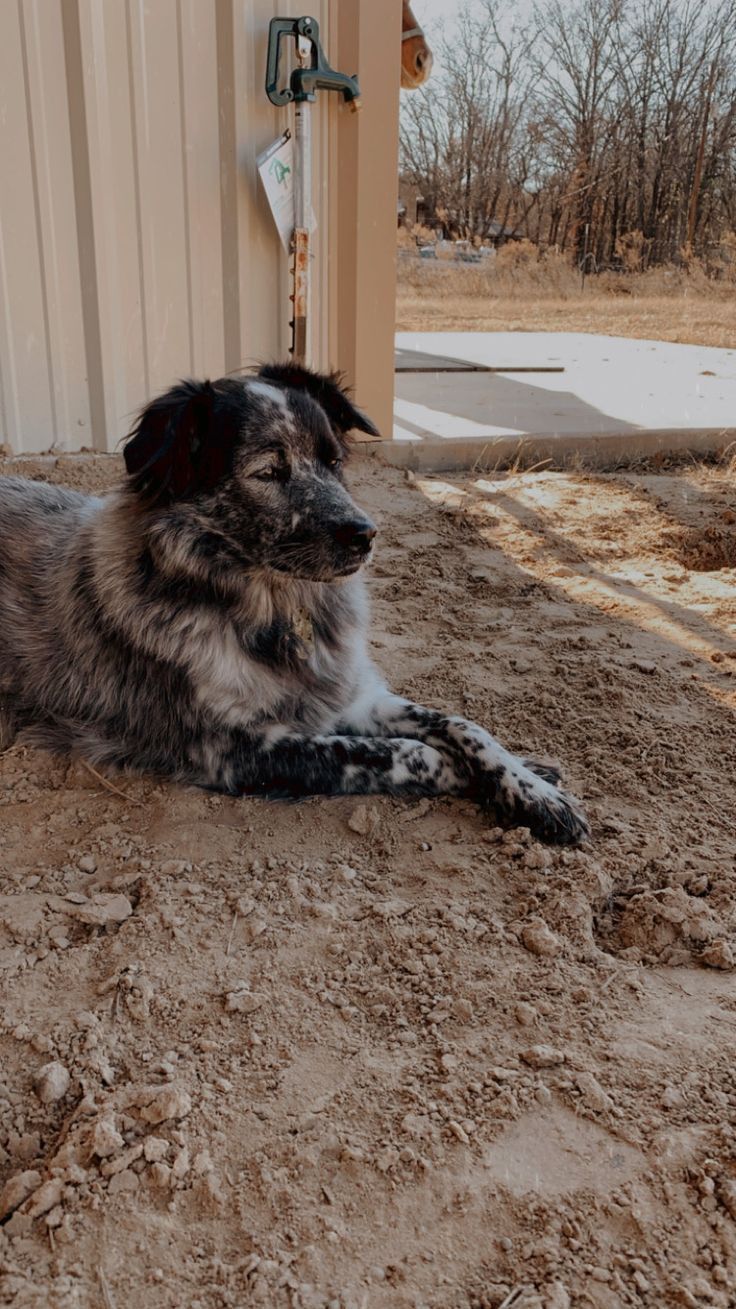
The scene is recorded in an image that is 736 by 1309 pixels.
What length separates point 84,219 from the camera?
487 centimetres

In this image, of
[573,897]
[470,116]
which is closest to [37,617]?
[573,897]

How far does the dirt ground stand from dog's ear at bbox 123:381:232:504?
0.84 metres

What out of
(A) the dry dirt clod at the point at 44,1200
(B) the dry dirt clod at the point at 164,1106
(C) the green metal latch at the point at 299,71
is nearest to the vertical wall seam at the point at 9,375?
(C) the green metal latch at the point at 299,71

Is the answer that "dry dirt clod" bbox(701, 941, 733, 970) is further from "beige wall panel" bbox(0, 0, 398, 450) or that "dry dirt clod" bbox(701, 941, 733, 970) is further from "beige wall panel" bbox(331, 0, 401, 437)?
"beige wall panel" bbox(331, 0, 401, 437)

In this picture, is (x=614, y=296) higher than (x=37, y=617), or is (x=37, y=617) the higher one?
(x=614, y=296)

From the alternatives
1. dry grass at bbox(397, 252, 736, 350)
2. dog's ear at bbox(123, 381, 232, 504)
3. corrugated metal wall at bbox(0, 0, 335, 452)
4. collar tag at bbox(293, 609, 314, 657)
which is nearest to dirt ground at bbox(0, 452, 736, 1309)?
collar tag at bbox(293, 609, 314, 657)

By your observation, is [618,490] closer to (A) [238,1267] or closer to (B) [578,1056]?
(B) [578,1056]

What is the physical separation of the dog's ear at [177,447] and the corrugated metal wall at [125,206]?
2708 mm

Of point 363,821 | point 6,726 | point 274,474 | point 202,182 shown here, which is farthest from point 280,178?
point 363,821

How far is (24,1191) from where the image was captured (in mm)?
1378

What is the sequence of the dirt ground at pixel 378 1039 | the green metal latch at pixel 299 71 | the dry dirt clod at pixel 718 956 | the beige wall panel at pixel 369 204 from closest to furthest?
the dirt ground at pixel 378 1039 < the dry dirt clod at pixel 718 956 < the green metal latch at pixel 299 71 < the beige wall panel at pixel 369 204

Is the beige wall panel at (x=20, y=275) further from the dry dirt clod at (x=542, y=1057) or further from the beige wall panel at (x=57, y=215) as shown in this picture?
the dry dirt clod at (x=542, y=1057)

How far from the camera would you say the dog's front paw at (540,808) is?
2367 mm

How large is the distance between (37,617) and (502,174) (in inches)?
1296
